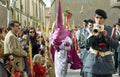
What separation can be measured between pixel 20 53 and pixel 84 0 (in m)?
27.5

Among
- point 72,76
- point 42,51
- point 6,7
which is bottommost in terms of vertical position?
point 72,76

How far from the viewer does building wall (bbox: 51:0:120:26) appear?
→ 34688 millimetres

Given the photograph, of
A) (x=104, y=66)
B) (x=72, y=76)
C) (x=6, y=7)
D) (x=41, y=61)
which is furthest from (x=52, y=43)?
(x=6, y=7)

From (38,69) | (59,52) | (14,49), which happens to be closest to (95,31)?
(14,49)

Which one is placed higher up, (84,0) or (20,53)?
(84,0)

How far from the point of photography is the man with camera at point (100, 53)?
6.41m

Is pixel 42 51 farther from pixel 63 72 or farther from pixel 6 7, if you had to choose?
pixel 6 7

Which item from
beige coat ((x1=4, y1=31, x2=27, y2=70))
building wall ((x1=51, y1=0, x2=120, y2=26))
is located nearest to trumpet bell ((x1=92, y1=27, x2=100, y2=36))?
beige coat ((x1=4, y1=31, x2=27, y2=70))

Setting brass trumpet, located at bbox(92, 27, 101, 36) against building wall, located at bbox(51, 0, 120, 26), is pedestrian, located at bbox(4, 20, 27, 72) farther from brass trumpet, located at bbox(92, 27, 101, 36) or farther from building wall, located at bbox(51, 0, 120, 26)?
building wall, located at bbox(51, 0, 120, 26)

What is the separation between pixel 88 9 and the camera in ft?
115

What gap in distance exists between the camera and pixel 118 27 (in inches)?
476

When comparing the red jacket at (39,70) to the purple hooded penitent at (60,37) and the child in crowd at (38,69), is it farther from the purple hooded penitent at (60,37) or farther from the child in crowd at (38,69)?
the purple hooded penitent at (60,37)

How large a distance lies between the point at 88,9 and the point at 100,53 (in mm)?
28775

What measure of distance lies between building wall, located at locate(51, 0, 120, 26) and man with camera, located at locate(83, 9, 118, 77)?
2781 centimetres
